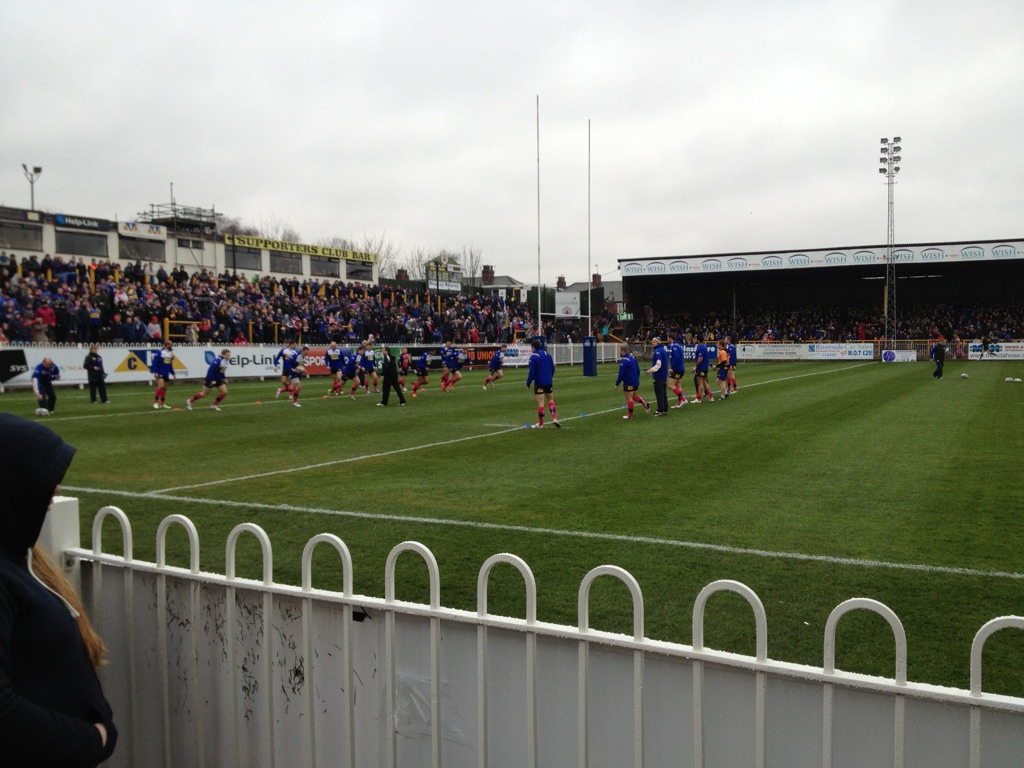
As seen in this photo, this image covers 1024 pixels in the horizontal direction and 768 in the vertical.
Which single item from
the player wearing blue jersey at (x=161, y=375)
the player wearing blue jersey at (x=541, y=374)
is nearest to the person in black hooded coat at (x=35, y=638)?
the player wearing blue jersey at (x=541, y=374)

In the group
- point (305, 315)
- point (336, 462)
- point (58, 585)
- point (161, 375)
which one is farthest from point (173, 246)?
point (58, 585)

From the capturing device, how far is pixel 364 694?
3131 mm

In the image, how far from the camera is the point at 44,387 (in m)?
19.8

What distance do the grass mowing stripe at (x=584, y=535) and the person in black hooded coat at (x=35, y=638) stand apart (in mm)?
5852

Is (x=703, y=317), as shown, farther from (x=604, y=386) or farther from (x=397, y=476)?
(x=397, y=476)

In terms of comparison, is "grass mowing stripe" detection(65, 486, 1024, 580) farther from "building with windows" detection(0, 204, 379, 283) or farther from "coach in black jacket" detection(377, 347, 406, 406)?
"building with windows" detection(0, 204, 379, 283)

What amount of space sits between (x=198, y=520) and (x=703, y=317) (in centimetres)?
6745

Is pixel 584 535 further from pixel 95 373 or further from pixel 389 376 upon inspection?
pixel 95 373

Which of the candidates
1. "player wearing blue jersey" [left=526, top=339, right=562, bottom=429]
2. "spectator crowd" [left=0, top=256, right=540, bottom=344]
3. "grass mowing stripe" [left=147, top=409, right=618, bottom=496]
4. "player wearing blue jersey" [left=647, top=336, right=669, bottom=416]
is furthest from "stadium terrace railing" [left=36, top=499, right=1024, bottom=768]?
"spectator crowd" [left=0, top=256, right=540, bottom=344]

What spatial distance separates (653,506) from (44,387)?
17085mm

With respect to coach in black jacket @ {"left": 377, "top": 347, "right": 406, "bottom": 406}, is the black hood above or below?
above

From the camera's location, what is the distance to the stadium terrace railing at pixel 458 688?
238cm

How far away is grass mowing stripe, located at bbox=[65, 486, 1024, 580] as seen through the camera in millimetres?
6704

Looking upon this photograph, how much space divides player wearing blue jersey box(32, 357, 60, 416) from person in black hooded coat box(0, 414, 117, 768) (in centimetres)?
2001
